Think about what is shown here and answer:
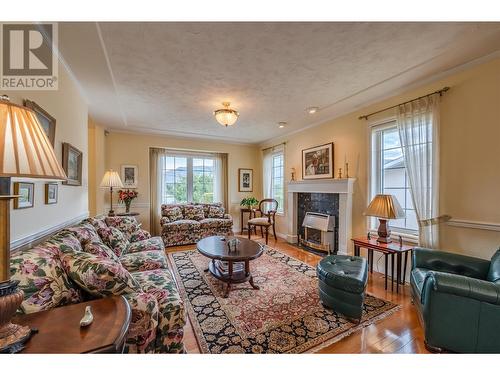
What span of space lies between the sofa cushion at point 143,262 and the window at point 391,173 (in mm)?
3014

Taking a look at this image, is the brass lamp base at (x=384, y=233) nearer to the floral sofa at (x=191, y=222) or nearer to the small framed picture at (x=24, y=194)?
the floral sofa at (x=191, y=222)

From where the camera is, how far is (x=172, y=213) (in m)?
4.87

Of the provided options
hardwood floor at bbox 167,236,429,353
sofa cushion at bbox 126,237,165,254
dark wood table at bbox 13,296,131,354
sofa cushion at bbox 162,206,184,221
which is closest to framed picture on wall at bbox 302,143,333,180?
hardwood floor at bbox 167,236,429,353

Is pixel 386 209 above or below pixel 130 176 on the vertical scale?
below

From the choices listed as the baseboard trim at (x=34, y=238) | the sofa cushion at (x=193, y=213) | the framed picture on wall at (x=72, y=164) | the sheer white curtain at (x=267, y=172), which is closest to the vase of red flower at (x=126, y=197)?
the sofa cushion at (x=193, y=213)

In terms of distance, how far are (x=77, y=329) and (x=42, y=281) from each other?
1.45 ft

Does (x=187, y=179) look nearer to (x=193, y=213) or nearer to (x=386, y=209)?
(x=193, y=213)

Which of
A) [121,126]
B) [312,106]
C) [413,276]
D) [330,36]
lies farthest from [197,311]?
[121,126]

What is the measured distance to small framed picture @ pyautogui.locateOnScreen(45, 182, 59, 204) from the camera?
188cm

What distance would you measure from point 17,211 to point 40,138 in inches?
40.9

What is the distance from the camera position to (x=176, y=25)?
168 centimetres

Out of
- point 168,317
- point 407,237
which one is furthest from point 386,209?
point 168,317

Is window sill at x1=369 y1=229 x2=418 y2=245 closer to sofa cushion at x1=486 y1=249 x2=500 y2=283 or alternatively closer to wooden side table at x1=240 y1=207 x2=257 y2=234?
sofa cushion at x1=486 y1=249 x2=500 y2=283
